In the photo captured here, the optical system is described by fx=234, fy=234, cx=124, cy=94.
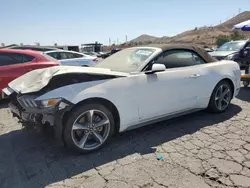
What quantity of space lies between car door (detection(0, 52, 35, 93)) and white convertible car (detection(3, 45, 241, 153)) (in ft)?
7.39

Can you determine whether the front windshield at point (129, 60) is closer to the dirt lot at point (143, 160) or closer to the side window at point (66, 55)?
the dirt lot at point (143, 160)

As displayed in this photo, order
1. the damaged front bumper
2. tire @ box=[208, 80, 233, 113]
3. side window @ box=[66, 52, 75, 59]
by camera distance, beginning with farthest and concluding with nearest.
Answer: side window @ box=[66, 52, 75, 59], tire @ box=[208, 80, 233, 113], the damaged front bumper

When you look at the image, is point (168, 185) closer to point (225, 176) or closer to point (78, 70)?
point (225, 176)

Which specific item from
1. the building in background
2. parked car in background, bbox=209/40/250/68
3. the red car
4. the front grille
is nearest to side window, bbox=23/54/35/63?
the red car

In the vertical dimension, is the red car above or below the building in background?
below

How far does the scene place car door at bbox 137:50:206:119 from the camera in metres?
3.68

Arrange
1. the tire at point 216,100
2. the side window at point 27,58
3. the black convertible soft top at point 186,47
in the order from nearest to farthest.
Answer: the black convertible soft top at point 186,47 → the tire at point 216,100 → the side window at point 27,58

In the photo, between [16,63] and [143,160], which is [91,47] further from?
[143,160]

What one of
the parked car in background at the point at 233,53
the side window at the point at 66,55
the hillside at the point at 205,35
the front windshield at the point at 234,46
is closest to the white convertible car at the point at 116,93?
the side window at the point at 66,55

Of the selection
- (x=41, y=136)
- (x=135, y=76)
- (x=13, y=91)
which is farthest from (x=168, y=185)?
(x=13, y=91)

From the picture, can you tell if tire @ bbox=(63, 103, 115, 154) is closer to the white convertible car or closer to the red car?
the white convertible car

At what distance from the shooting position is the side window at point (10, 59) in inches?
239

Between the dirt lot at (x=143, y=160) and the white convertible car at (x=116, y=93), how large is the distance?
0.29 metres

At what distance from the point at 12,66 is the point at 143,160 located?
4548 millimetres
